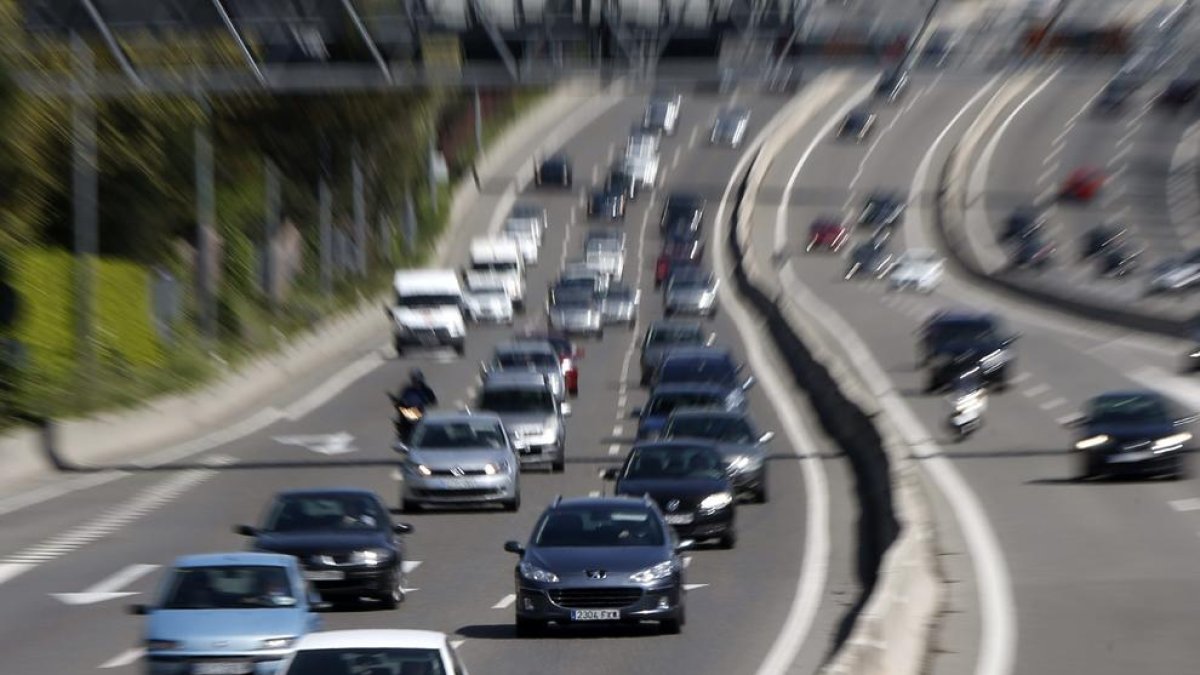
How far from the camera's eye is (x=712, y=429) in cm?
3625

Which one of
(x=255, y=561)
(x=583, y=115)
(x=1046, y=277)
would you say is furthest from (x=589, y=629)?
(x=583, y=115)

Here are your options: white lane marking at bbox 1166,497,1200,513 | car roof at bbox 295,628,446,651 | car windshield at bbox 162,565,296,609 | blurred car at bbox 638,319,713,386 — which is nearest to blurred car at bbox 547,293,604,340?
blurred car at bbox 638,319,713,386

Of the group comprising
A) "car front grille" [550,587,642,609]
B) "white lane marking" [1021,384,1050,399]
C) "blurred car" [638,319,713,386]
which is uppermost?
"blurred car" [638,319,713,386]

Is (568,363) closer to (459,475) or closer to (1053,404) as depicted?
(1053,404)

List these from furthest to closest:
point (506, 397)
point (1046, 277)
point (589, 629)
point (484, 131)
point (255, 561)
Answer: point (484, 131), point (1046, 277), point (506, 397), point (589, 629), point (255, 561)

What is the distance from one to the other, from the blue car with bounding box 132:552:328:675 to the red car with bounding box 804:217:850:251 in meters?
76.2

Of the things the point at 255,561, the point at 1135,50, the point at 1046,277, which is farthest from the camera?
the point at 1046,277

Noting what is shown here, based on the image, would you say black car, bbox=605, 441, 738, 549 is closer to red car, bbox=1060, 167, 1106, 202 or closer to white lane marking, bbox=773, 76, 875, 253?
white lane marking, bbox=773, 76, 875, 253

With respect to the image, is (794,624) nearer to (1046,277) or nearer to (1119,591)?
(1119,591)

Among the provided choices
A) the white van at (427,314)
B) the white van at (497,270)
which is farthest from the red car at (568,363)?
the white van at (497,270)

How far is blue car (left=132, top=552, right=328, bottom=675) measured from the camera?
17.5 metres

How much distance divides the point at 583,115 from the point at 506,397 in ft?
297

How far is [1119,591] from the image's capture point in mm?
24562

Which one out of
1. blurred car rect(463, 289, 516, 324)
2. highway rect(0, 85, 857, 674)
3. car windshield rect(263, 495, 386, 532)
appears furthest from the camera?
blurred car rect(463, 289, 516, 324)
